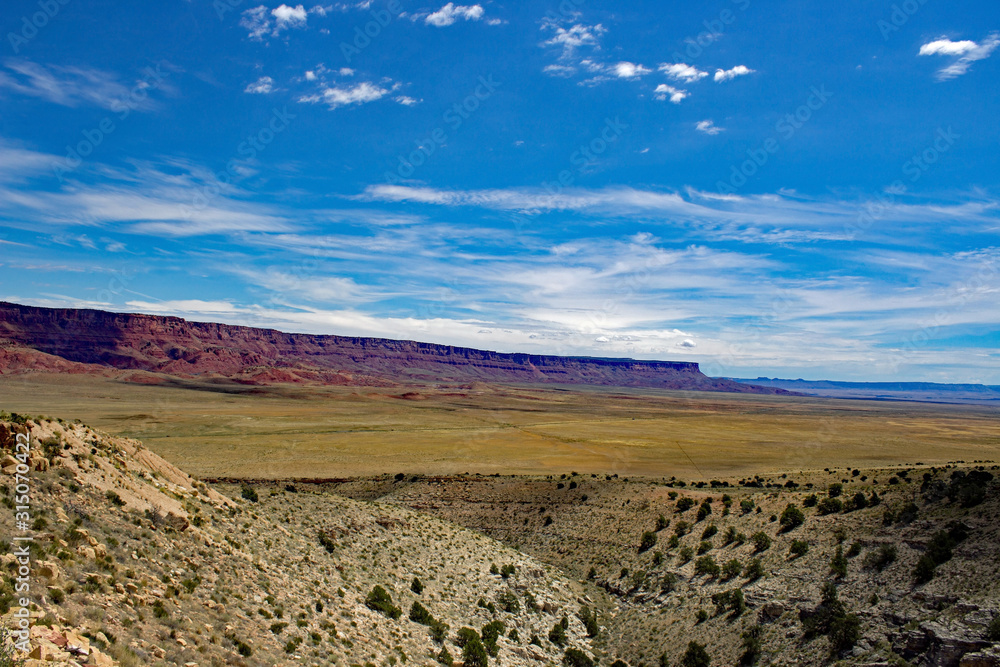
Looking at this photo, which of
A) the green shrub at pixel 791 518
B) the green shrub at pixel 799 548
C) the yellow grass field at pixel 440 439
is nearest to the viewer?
the green shrub at pixel 799 548

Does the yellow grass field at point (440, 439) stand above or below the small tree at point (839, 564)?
below

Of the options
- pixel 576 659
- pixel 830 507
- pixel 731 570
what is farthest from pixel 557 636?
pixel 830 507

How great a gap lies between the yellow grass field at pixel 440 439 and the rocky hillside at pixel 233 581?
28.0 m

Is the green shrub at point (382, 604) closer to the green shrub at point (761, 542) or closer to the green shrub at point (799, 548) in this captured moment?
the green shrub at point (761, 542)

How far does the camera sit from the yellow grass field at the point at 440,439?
57562mm

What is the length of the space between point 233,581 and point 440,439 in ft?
213

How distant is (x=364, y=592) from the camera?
66.2 feet

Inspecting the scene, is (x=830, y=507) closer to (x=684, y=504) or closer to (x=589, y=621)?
(x=684, y=504)

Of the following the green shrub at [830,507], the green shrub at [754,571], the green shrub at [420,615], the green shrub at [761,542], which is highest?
the green shrub at [830,507]

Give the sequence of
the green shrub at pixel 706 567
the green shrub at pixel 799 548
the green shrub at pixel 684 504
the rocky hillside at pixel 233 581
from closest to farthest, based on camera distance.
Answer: the rocky hillside at pixel 233 581 < the green shrub at pixel 799 548 < the green shrub at pixel 706 567 < the green shrub at pixel 684 504

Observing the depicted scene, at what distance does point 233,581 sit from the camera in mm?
16016

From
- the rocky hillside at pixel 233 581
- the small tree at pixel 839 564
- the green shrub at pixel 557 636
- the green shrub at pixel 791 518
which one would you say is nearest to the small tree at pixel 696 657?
the rocky hillside at pixel 233 581

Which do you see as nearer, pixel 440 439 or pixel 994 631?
pixel 994 631

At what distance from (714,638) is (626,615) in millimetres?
5426
